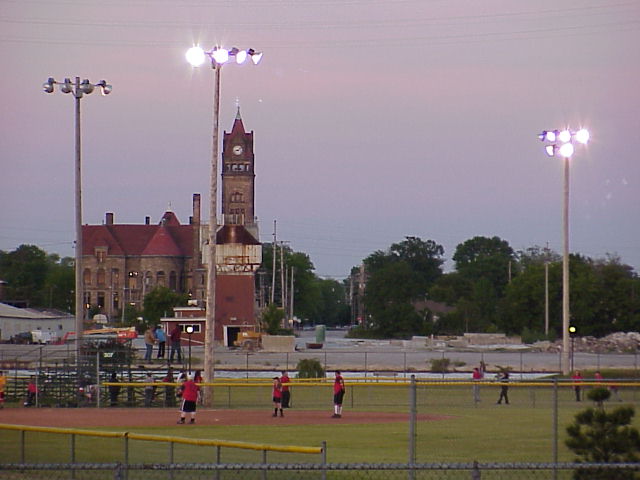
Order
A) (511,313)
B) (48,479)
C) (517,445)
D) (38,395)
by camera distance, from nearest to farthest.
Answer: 1. (48,479)
2. (517,445)
3. (38,395)
4. (511,313)

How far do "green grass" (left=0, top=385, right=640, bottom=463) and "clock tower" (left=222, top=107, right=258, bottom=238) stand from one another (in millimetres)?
125116

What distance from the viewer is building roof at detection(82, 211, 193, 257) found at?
154750mm

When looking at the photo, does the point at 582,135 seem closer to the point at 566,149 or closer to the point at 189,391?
the point at 566,149

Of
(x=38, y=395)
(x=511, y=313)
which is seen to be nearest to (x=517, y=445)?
Answer: (x=38, y=395)

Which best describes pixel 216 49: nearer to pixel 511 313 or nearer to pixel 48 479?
A: pixel 48 479

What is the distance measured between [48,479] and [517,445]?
469 inches

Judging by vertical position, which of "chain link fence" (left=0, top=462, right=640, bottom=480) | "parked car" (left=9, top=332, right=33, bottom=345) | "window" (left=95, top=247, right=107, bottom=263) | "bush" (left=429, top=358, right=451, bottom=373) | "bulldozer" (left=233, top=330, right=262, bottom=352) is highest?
"window" (left=95, top=247, right=107, bottom=263)

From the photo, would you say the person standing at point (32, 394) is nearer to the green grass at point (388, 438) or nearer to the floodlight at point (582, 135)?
the green grass at point (388, 438)

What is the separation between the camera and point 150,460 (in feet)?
56.9

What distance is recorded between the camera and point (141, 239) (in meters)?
160

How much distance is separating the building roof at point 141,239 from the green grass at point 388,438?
117 metres

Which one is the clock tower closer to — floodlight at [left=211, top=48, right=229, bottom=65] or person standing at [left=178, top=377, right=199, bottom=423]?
floodlight at [left=211, top=48, right=229, bottom=65]

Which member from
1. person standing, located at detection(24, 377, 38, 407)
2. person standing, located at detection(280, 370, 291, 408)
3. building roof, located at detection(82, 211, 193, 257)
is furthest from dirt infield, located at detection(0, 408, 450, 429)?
building roof, located at detection(82, 211, 193, 257)

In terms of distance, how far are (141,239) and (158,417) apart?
12828 cm
